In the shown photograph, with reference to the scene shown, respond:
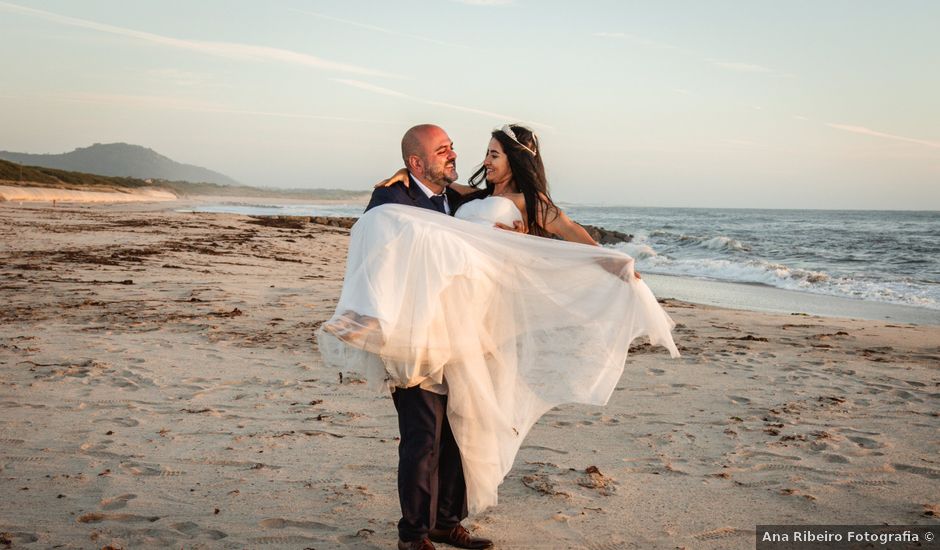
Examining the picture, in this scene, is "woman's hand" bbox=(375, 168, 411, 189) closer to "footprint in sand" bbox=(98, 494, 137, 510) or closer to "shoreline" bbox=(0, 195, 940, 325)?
"footprint in sand" bbox=(98, 494, 137, 510)

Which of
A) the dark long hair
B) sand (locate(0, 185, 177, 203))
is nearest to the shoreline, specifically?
the dark long hair

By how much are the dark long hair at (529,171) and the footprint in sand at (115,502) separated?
8.48 ft

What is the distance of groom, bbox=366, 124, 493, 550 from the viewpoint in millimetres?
3348

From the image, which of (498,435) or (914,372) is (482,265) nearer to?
(498,435)

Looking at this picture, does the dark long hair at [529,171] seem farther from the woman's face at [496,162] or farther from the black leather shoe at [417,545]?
the black leather shoe at [417,545]

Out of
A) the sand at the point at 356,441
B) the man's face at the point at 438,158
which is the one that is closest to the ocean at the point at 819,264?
the sand at the point at 356,441

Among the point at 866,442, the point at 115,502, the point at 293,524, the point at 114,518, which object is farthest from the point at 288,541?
the point at 866,442

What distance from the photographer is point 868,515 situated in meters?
3.94

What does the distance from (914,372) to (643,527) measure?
5.20 meters

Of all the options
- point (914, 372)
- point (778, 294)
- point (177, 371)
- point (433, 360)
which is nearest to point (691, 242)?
point (778, 294)

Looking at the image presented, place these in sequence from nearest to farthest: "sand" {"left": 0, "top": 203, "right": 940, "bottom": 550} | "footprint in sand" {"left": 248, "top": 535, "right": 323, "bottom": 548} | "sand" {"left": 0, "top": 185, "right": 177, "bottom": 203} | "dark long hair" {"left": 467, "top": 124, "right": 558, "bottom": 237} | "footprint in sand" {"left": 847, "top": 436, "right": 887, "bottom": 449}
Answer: "footprint in sand" {"left": 248, "top": 535, "right": 323, "bottom": 548}
"sand" {"left": 0, "top": 203, "right": 940, "bottom": 550}
"dark long hair" {"left": 467, "top": 124, "right": 558, "bottom": 237}
"footprint in sand" {"left": 847, "top": 436, "right": 887, "bottom": 449}
"sand" {"left": 0, "top": 185, "right": 177, "bottom": 203}

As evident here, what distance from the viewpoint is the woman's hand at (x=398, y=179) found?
340cm

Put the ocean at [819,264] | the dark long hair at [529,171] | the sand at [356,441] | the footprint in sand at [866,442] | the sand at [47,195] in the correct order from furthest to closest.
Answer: the sand at [47,195], the ocean at [819,264], the footprint in sand at [866,442], the dark long hair at [529,171], the sand at [356,441]

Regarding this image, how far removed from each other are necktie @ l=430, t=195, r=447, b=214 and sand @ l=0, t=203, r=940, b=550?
64.8 inches
